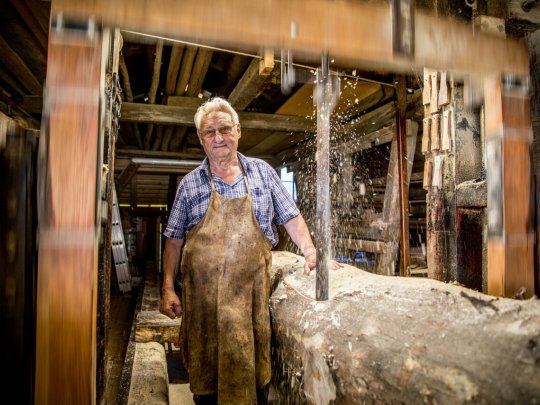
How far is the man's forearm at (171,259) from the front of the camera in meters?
2.95

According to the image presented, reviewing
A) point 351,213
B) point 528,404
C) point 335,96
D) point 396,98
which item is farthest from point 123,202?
point 528,404

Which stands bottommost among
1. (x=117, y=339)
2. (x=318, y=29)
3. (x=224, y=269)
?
(x=117, y=339)

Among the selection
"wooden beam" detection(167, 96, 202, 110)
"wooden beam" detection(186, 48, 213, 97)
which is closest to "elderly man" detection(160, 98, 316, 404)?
"wooden beam" detection(186, 48, 213, 97)

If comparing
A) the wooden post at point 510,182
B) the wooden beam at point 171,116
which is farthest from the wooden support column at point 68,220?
the wooden beam at point 171,116

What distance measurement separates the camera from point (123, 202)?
11.5 meters

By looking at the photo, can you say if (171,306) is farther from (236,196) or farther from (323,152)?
(323,152)

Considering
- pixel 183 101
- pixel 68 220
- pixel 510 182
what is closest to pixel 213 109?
pixel 68 220

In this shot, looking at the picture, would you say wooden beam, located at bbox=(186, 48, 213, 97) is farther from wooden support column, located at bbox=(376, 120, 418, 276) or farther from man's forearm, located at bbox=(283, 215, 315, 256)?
wooden support column, located at bbox=(376, 120, 418, 276)

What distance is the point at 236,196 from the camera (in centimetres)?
281

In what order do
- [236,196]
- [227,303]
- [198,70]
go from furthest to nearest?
[198,70]
[236,196]
[227,303]

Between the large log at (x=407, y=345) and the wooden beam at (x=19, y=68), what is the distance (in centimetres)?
446

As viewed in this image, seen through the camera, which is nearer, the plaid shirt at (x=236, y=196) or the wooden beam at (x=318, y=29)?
the wooden beam at (x=318, y=29)

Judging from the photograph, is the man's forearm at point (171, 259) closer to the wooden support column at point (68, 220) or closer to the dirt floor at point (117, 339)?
the dirt floor at point (117, 339)

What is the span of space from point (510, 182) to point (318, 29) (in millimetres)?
1219
